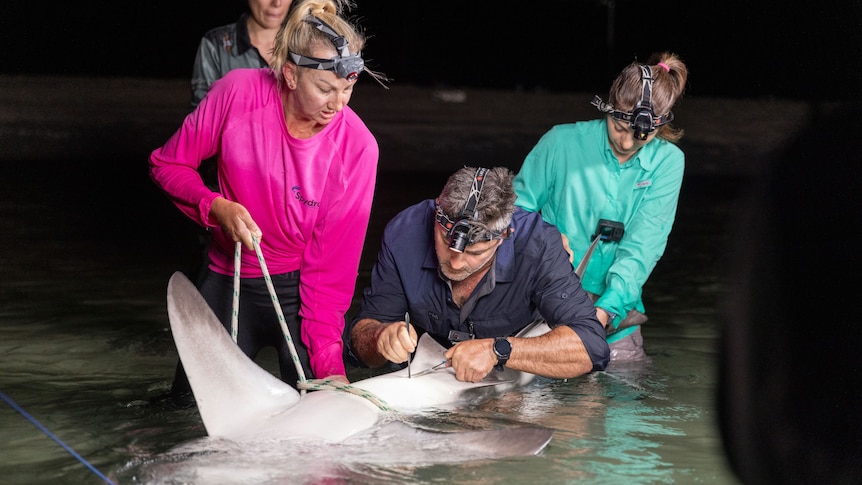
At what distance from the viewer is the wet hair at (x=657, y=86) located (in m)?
4.53

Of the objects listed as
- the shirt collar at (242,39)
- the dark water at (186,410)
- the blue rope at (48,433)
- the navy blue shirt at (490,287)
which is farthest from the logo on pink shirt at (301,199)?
the shirt collar at (242,39)

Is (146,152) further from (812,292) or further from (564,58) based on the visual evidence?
(812,292)

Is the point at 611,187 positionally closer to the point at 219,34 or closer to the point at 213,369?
the point at 219,34

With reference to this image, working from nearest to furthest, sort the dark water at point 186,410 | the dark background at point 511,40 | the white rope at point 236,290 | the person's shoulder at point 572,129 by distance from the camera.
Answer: the dark water at point 186,410 → the white rope at point 236,290 → the person's shoulder at point 572,129 → the dark background at point 511,40

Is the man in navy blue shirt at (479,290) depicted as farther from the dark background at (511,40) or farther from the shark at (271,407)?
the dark background at (511,40)

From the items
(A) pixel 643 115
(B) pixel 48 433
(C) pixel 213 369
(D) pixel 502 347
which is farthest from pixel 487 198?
(B) pixel 48 433

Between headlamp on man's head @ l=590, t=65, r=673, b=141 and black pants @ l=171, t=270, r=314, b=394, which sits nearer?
black pants @ l=171, t=270, r=314, b=394

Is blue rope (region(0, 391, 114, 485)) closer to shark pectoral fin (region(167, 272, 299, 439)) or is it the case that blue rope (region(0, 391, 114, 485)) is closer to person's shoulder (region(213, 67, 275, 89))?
shark pectoral fin (region(167, 272, 299, 439))

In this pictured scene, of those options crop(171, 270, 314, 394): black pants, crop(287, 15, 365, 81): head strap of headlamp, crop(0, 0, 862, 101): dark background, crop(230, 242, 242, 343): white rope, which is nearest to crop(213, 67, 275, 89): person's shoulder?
crop(287, 15, 365, 81): head strap of headlamp

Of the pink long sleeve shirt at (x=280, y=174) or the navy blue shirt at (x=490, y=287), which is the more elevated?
the pink long sleeve shirt at (x=280, y=174)

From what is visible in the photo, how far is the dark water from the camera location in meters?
3.29

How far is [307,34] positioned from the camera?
139 inches

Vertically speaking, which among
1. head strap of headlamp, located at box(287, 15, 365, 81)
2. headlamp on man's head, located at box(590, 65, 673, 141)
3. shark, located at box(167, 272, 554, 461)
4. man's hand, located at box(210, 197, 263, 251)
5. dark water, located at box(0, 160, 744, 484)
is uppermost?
head strap of headlamp, located at box(287, 15, 365, 81)

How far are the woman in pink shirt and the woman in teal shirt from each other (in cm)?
133
